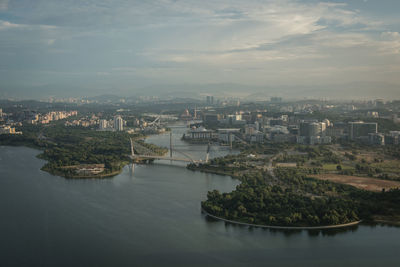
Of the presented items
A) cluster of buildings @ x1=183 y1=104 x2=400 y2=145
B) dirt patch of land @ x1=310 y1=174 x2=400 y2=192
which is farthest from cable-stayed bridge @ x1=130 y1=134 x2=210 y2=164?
cluster of buildings @ x1=183 y1=104 x2=400 y2=145

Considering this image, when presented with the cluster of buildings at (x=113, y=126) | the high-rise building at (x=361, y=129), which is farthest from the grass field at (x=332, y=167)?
the cluster of buildings at (x=113, y=126)

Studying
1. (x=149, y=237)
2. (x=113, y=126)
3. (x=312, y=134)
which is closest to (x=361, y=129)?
(x=312, y=134)

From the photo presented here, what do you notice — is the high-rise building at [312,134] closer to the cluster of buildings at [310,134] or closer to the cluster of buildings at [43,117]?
the cluster of buildings at [310,134]

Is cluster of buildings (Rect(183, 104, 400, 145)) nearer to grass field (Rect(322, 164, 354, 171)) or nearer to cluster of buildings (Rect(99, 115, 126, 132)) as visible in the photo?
grass field (Rect(322, 164, 354, 171))

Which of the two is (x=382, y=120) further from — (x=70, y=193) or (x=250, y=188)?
(x=70, y=193)

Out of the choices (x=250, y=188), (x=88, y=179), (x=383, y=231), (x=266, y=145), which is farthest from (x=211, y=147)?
(x=383, y=231)

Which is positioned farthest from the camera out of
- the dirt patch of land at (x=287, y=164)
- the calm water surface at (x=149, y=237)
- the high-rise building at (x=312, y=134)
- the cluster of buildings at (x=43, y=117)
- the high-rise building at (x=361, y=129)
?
the cluster of buildings at (x=43, y=117)
